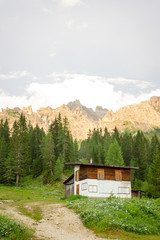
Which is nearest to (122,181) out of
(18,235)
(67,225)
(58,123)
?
(67,225)

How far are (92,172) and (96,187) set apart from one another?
231 centimetres

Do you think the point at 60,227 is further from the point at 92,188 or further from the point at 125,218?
the point at 92,188

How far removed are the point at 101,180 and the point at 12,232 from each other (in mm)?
23691

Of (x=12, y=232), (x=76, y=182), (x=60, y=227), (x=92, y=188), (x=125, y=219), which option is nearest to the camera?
(x=12, y=232)

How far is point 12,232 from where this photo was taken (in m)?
12.8

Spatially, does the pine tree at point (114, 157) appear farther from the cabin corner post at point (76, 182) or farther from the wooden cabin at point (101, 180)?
the cabin corner post at point (76, 182)

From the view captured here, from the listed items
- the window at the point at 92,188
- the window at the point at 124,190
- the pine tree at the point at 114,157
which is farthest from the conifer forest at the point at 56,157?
the window at the point at 92,188

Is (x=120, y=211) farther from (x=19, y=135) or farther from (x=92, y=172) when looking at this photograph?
(x=19, y=135)

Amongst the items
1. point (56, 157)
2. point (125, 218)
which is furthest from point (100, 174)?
point (56, 157)

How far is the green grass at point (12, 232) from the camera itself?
12.4 m

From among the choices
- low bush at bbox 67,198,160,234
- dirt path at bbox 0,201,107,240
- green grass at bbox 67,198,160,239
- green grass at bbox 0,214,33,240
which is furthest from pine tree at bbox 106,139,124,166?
green grass at bbox 0,214,33,240

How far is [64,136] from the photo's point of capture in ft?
256

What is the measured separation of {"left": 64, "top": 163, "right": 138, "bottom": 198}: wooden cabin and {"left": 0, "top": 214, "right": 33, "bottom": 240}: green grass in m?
20.9

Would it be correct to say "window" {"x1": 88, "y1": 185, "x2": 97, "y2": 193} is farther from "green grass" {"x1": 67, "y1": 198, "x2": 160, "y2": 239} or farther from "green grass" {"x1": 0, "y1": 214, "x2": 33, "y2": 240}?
"green grass" {"x1": 0, "y1": 214, "x2": 33, "y2": 240}
